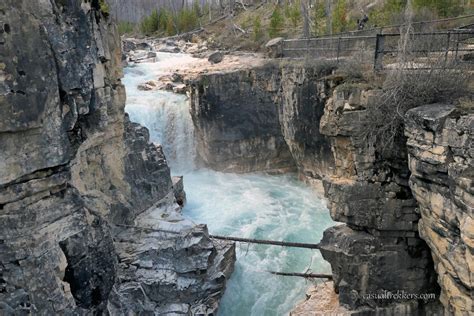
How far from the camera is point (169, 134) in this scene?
2261 cm

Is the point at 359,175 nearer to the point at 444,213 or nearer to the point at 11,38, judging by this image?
the point at 444,213

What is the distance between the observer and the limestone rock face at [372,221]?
977 cm

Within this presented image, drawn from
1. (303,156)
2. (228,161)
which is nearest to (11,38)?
(303,156)

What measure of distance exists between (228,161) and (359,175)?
1323 cm

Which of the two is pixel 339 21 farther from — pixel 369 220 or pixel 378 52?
pixel 369 220

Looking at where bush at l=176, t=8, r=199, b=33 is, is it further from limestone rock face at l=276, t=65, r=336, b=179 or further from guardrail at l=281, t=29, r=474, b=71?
limestone rock face at l=276, t=65, r=336, b=179

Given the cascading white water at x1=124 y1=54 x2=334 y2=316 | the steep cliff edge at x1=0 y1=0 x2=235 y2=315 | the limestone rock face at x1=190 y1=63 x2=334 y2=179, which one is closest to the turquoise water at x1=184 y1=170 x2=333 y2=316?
the cascading white water at x1=124 y1=54 x2=334 y2=316

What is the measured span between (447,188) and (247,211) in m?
11.0

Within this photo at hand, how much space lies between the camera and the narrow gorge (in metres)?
6.57

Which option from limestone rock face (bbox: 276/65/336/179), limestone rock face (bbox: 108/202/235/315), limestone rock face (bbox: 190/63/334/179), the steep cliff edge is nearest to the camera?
the steep cliff edge

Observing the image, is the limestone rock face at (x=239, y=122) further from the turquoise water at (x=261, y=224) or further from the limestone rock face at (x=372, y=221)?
the limestone rock face at (x=372, y=221)

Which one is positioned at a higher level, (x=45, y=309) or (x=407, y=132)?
(x=407, y=132)

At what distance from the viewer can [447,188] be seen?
757 cm

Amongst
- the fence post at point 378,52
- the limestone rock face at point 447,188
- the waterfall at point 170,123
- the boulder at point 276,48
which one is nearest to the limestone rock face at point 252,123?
the waterfall at point 170,123
